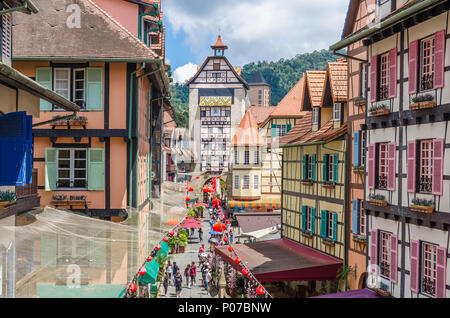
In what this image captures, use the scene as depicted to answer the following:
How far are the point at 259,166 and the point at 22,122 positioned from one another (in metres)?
40.3

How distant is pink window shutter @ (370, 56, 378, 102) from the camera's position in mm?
15180

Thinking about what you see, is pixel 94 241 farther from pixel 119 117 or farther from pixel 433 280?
pixel 433 280

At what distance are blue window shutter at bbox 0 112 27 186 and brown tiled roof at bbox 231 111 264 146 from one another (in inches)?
1573

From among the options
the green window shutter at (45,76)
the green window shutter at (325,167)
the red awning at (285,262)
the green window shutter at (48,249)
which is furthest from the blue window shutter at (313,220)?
the green window shutter at (48,249)

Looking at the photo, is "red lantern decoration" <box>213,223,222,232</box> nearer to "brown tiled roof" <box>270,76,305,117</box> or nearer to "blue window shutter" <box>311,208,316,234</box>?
"blue window shutter" <box>311,208,316,234</box>

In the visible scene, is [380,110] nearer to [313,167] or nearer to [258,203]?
[313,167]

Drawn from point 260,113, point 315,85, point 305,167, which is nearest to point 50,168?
point 305,167

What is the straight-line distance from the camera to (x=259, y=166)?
162 ft

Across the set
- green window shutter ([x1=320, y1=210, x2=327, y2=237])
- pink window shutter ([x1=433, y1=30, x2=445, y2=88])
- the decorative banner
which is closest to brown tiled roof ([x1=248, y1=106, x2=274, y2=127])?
the decorative banner

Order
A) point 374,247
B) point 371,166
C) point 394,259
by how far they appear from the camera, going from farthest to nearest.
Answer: point 371,166
point 374,247
point 394,259

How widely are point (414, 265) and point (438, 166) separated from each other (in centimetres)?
271

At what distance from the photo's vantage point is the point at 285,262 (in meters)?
20.6

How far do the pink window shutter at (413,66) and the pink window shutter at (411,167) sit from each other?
4.46 ft
